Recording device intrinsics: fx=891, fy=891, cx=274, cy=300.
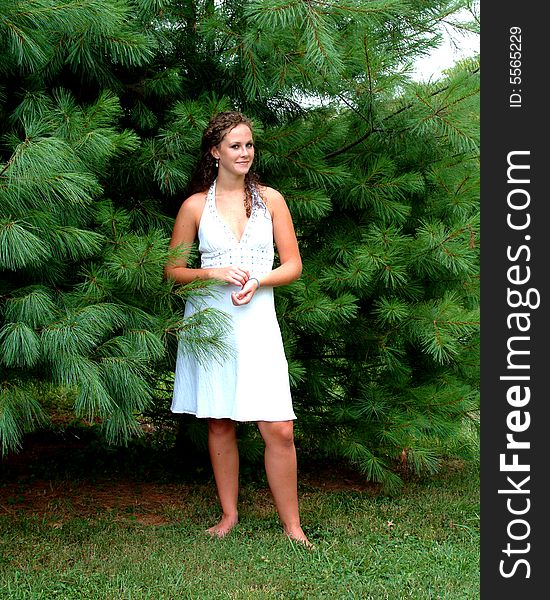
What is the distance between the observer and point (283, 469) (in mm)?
3688

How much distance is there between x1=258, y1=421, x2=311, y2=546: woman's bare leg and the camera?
366 cm

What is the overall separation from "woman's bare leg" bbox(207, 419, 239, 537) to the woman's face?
1070mm

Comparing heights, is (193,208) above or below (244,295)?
above

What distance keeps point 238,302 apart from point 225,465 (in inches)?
30.8

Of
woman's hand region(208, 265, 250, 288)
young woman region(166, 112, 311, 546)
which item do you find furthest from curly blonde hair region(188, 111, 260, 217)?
woman's hand region(208, 265, 250, 288)

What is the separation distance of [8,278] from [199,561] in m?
1.31

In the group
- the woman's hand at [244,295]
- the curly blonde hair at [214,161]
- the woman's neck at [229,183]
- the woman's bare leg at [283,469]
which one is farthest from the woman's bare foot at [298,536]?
the woman's neck at [229,183]

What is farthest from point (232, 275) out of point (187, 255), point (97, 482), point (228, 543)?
point (97, 482)

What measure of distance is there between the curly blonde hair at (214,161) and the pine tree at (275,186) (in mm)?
91

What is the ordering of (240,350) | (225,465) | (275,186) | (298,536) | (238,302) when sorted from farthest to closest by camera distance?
(275,186) < (225,465) < (298,536) < (240,350) < (238,302)

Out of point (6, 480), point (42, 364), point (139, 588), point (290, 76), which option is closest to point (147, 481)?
point (6, 480)

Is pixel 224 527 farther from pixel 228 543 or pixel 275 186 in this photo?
pixel 275 186

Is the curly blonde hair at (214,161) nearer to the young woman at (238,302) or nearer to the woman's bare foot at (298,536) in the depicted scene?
the young woman at (238,302)

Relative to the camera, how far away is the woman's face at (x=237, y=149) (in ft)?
11.8
